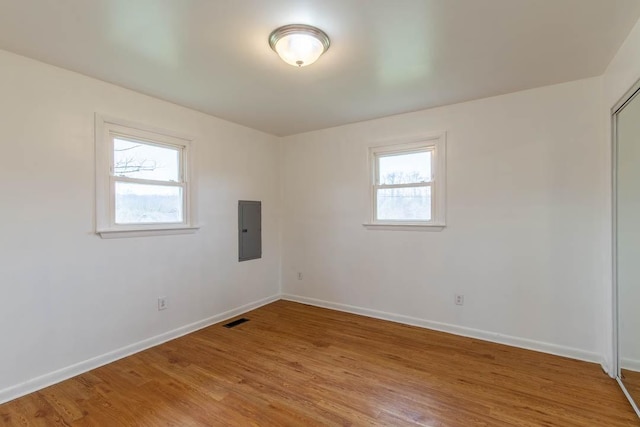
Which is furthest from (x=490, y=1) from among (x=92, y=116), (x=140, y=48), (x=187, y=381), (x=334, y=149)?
(x=187, y=381)

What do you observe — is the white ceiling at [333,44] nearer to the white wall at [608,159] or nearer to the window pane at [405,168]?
the white wall at [608,159]

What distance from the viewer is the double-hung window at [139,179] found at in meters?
2.79

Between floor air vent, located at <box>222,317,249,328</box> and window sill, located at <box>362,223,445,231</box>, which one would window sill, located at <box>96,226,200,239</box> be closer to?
floor air vent, located at <box>222,317,249,328</box>

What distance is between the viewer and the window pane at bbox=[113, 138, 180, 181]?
2.96 metres

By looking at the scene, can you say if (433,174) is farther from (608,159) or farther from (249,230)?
(249,230)

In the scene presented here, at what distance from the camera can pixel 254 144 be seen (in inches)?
172

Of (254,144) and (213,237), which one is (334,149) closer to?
(254,144)

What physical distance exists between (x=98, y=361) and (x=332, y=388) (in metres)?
2.02

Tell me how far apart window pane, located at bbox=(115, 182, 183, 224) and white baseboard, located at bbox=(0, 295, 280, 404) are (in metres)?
1.17

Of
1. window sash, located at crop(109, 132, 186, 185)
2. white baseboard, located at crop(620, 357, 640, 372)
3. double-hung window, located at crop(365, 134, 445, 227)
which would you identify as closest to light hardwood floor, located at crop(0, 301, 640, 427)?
white baseboard, located at crop(620, 357, 640, 372)

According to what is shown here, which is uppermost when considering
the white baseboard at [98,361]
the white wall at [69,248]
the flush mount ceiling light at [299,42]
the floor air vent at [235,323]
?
the flush mount ceiling light at [299,42]

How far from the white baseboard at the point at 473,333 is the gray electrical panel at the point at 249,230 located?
106cm

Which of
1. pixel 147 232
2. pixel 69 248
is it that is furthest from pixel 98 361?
pixel 147 232

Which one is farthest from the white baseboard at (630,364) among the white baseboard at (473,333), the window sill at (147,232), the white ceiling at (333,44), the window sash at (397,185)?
the window sill at (147,232)
